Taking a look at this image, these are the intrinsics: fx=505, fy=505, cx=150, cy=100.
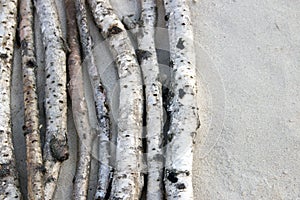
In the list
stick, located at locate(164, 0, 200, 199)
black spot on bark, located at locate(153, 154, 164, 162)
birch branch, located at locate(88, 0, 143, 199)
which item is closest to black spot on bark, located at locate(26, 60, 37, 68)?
birch branch, located at locate(88, 0, 143, 199)

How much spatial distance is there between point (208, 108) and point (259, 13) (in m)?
1.00

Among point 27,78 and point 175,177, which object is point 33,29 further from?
point 175,177

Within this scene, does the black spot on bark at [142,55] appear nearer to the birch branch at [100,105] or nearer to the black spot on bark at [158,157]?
the birch branch at [100,105]

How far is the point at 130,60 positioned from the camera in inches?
140

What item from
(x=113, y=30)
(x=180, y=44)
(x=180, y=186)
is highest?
(x=113, y=30)

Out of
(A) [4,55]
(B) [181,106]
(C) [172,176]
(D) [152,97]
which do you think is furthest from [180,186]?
(A) [4,55]

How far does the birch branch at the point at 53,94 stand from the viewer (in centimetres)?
316

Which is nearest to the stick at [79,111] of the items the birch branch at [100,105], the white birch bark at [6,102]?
the birch branch at [100,105]

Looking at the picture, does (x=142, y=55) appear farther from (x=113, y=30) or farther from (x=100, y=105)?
(x=100, y=105)

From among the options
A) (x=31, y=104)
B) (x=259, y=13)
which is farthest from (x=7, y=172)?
(x=259, y=13)

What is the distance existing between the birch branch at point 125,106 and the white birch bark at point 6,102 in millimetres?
601

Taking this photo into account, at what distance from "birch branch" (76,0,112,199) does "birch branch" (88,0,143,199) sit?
0.08 metres

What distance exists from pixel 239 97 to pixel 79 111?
113 cm

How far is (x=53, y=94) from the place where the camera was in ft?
11.1
